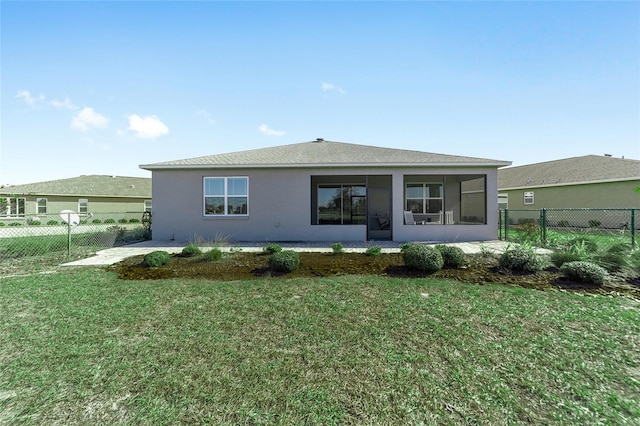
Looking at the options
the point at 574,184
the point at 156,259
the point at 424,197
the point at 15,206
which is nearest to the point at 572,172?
the point at 574,184

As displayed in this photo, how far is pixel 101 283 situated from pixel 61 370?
10.8 feet

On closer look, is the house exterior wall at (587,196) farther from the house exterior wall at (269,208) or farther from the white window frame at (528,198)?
the house exterior wall at (269,208)

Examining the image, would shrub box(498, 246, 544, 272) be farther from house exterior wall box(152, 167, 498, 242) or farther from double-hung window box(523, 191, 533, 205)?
double-hung window box(523, 191, 533, 205)

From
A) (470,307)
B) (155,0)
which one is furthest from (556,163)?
(155,0)

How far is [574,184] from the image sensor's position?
17938 mm

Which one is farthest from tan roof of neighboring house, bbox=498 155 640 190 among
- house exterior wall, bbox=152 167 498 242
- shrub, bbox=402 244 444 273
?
shrub, bbox=402 244 444 273

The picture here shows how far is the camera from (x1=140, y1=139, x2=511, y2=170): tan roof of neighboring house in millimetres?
10820

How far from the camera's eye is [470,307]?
4.03 m

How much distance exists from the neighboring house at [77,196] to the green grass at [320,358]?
1037 inches

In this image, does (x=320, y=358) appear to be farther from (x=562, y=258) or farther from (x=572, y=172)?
(x=572, y=172)

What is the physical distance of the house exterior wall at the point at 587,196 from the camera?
1586cm

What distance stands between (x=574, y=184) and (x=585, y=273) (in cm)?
1755

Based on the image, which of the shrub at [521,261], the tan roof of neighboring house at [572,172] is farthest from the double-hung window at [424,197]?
the tan roof of neighboring house at [572,172]

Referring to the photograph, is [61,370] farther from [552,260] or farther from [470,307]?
[552,260]
